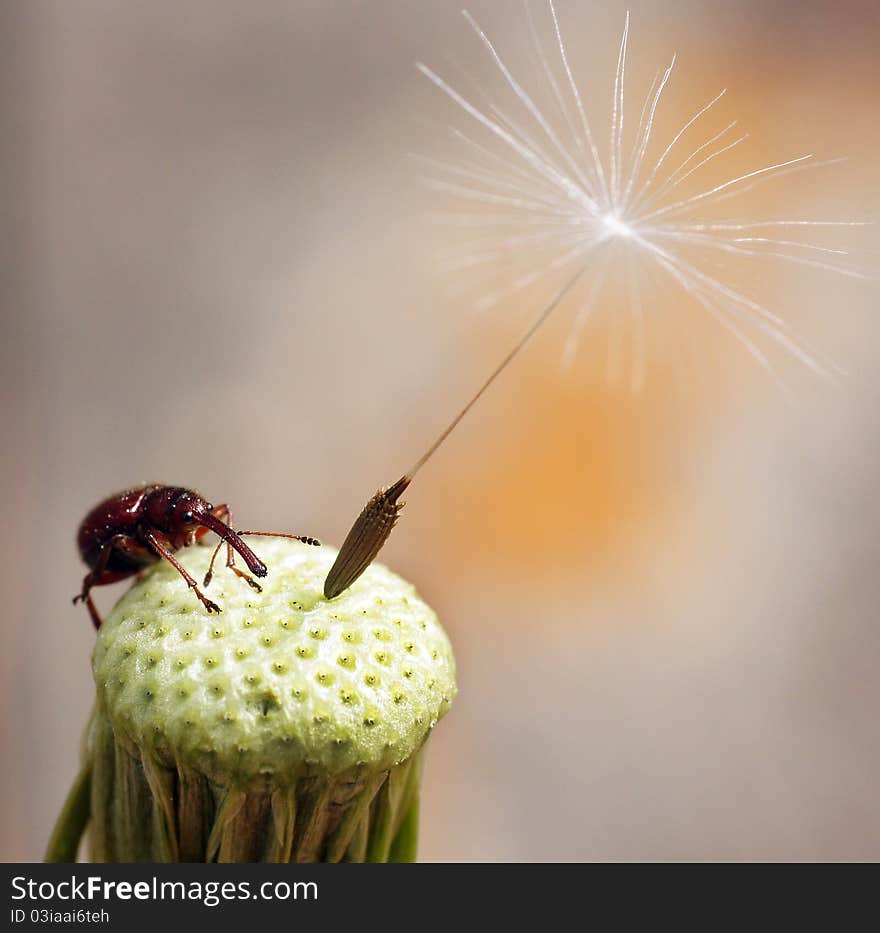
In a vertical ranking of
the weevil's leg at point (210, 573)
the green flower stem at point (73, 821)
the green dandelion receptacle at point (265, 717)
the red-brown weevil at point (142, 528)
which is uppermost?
the red-brown weevil at point (142, 528)

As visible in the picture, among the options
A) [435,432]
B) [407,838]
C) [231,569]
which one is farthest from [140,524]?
[435,432]

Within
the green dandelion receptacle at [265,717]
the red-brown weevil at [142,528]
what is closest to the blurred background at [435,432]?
the red-brown weevil at [142,528]

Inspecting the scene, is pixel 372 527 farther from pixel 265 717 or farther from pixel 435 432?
pixel 435 432

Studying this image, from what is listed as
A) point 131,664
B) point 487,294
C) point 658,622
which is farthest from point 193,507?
point 658,622

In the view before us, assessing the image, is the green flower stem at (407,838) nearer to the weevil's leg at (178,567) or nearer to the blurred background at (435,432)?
the weevil's leg at (178,567)

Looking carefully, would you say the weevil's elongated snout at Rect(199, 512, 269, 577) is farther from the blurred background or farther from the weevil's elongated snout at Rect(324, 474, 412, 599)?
the blurred background

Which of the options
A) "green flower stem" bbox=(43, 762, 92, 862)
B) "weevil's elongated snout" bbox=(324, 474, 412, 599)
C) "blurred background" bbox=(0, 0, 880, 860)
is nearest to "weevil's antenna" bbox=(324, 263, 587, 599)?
"weevil's elongated snout" bbox=(324, 474, 412, 599)

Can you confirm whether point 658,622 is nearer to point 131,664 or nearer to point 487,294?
point 487,294
